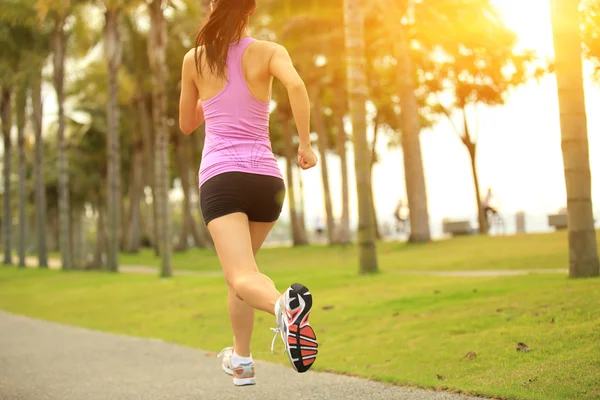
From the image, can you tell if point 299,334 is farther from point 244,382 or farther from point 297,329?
point 244,382

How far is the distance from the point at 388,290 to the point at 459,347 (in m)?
4.82

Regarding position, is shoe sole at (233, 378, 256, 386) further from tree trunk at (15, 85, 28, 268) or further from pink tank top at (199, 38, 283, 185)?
tree trunk at (15, 85, 28, 268)

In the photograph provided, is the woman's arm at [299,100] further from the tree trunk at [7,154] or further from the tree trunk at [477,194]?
the tree trunk at [7,154]

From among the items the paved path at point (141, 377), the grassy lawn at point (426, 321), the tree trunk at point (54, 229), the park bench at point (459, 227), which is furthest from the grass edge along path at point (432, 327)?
the tree trunk at point (54, 229)

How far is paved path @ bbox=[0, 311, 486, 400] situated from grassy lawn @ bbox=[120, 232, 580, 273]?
8.66 m

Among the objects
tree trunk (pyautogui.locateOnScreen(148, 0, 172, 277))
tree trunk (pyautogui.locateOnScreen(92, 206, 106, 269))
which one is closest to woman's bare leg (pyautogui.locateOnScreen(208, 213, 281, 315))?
tree trunk (pyautogui.locateOnScreen(148, 0, 172, 277))

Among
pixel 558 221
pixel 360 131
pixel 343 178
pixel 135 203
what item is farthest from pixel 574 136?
pixel 135 203

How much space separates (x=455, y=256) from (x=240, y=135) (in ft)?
51.4

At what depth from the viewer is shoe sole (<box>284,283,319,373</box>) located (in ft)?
Answer: 12.0

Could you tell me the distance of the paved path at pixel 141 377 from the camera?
19.0 ft

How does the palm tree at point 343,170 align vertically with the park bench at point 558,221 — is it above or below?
above

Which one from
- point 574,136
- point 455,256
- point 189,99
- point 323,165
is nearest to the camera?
point 189,99

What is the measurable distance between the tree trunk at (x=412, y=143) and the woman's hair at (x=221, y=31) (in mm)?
21471

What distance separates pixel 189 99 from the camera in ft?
14.7
